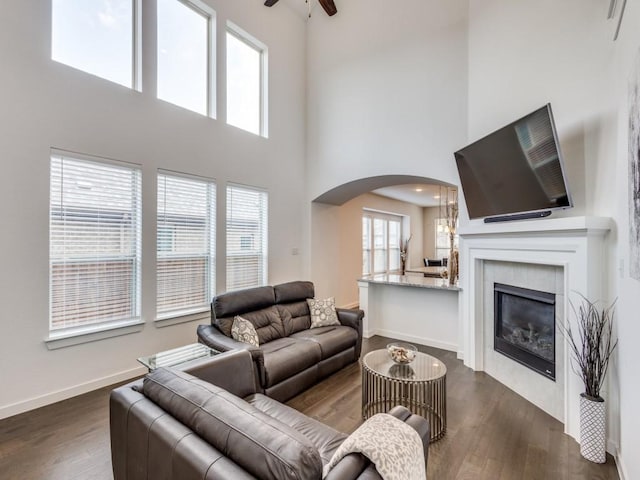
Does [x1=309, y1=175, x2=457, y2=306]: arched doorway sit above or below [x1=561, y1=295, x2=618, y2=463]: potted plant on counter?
above

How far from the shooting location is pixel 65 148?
302cm

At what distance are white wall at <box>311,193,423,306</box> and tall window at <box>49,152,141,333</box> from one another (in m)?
2.98

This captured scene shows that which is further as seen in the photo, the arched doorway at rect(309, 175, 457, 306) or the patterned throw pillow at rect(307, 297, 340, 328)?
the arched doorway at rect(309, 175, 457, 306)

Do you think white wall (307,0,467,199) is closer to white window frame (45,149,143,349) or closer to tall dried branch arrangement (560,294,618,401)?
tall dried branch arrangement (560,294,618,401)

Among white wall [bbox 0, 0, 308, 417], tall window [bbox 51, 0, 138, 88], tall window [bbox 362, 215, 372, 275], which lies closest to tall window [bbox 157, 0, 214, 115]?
white wall [bbox 0, 0, 308, 417]

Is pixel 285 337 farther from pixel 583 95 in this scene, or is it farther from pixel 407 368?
pixel 583 95

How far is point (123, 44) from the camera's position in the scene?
3.52 meters

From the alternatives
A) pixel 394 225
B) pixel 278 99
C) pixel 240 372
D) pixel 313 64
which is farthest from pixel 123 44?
pixel 394 225

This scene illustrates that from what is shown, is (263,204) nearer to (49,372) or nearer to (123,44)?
(123,44)

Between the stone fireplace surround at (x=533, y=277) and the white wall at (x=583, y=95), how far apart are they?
0.51 feet

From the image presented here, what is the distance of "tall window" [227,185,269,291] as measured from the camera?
461 centimetres

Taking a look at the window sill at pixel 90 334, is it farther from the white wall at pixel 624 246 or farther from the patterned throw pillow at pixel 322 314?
the white wall at pixel 624 246

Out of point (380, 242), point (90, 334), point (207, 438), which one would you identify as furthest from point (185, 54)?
point (380, 242)

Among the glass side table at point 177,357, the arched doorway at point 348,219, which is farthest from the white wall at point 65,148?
the arched doorway at point 348,219
